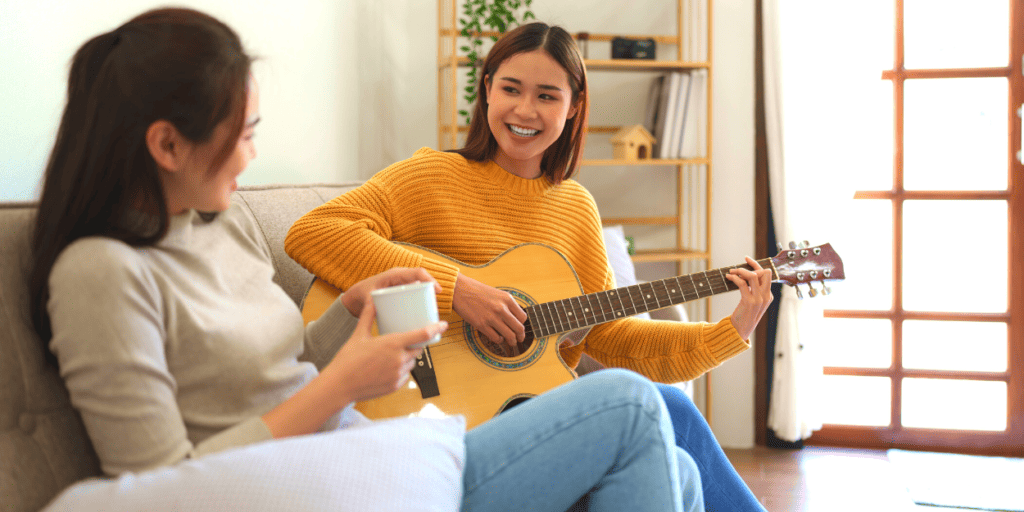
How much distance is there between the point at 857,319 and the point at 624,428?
94.5 inches

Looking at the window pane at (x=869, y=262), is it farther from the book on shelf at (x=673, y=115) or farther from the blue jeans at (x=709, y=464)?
the blue jeans at (x=709, y=464)

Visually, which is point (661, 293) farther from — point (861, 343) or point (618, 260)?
point (861, 343)

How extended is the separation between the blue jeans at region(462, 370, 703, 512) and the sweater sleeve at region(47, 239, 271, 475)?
0.34 meters

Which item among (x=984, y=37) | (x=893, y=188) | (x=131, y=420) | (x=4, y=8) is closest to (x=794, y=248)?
(x=131, y=420)

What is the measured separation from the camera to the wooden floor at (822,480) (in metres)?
2.33

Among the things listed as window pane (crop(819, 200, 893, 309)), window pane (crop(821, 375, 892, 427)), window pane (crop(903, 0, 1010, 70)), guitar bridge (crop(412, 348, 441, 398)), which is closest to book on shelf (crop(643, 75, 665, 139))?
window pane (crop(819, 200, 893, 309))

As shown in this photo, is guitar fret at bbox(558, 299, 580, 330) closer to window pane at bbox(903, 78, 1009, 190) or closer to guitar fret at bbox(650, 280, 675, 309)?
guitar fret at bbox(650, 280, 675, 309)

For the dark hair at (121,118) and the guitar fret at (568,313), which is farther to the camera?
the guitar fret at (568,313)

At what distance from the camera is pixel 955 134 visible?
9.29 feet

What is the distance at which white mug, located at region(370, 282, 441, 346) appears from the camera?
89 centimetres

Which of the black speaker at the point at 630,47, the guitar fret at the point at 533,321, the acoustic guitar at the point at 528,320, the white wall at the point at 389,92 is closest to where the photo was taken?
the acoustic guitar at the point at 528,320

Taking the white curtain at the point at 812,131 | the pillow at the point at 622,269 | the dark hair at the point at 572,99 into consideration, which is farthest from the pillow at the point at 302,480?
the white curtain at the point at 812,131

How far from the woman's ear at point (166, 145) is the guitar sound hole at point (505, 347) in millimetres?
725

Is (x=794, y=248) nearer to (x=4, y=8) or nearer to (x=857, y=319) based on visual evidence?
(x=4, y=8)
